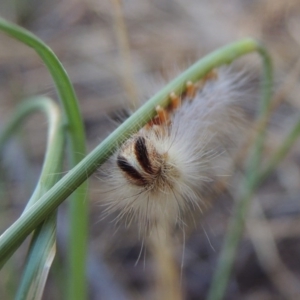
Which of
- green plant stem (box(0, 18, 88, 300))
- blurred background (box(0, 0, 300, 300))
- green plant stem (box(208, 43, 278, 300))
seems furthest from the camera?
blurred background (box(0, 0, 300, 300))

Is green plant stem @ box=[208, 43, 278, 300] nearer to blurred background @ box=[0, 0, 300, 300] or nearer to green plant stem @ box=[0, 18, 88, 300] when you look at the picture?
blurred background @ box=[0, 0, 300, 300]

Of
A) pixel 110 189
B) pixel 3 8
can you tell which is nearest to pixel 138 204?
pixel 110 189

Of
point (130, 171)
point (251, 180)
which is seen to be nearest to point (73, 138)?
point (130, 171)

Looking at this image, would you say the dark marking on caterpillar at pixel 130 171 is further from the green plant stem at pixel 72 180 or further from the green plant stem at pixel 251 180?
the green plant stem at pixel 251 180

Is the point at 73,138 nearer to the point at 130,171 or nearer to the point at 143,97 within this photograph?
the point at 130,171

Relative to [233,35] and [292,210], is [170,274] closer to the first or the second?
[292,210]

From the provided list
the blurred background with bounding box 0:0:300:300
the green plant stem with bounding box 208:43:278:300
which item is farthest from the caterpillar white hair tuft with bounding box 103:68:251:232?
the blurred background with bounding box 0:0:300:300
